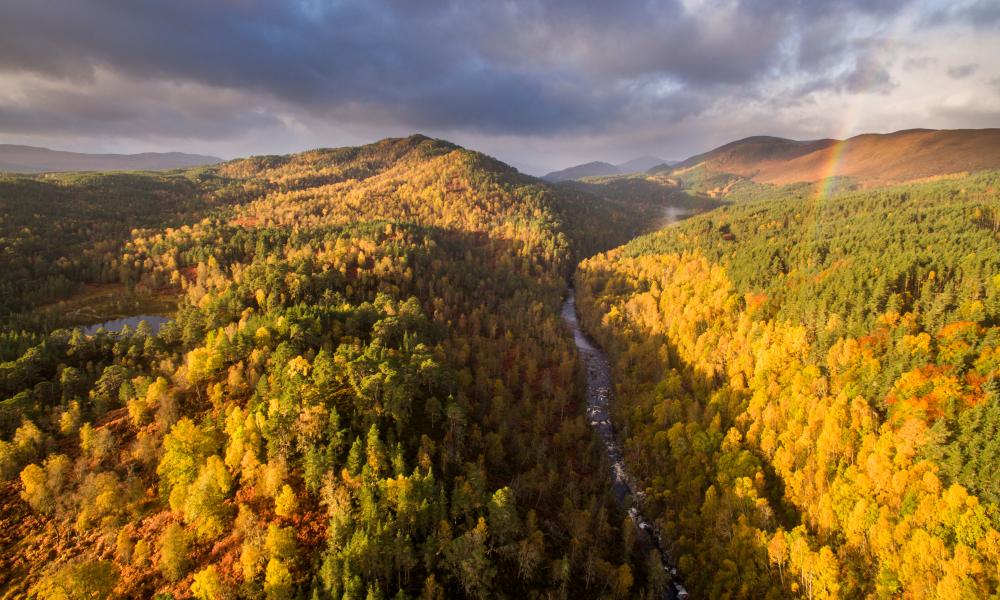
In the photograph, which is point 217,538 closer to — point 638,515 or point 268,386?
point 268,386

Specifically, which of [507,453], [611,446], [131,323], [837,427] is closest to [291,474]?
[507,453]

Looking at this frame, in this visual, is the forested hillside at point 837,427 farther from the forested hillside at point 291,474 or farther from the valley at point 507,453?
the forested hillside at point 291,474

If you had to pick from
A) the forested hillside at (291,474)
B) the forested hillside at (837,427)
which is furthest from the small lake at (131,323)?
the forested hillside at (837,427)

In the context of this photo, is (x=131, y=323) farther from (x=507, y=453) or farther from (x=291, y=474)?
(x=507, y=453)

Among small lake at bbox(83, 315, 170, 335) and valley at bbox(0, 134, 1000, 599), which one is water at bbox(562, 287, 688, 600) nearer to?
valley at bbox(0, 134, 1000, 599)

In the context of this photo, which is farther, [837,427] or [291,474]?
[837,427]
